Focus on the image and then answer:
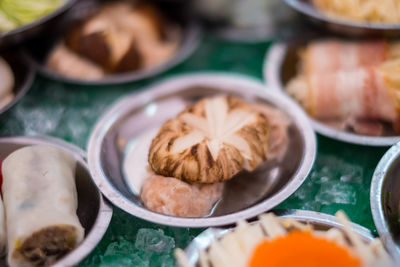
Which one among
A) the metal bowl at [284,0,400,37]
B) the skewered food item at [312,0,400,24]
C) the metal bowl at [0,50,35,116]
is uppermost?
the skewered food item at [312,0,400,24]

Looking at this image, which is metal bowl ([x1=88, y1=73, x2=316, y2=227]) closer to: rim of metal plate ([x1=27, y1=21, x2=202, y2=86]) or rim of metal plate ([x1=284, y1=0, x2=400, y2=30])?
rim of metal plate ([x1=27, y1=21, x2=202, y2=86])

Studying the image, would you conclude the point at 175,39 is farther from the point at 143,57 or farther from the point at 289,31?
the point at 289,31

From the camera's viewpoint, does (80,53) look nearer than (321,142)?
No

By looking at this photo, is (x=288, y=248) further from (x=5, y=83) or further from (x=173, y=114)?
(x=5, y=83)

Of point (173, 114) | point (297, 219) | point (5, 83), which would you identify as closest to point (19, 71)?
point (5, 83)

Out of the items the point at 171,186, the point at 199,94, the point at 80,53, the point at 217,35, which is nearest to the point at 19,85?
the point at 80,53

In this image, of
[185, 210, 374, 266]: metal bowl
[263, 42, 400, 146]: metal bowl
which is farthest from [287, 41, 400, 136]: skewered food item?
[185, 210, 374, 266]: metal bowl
